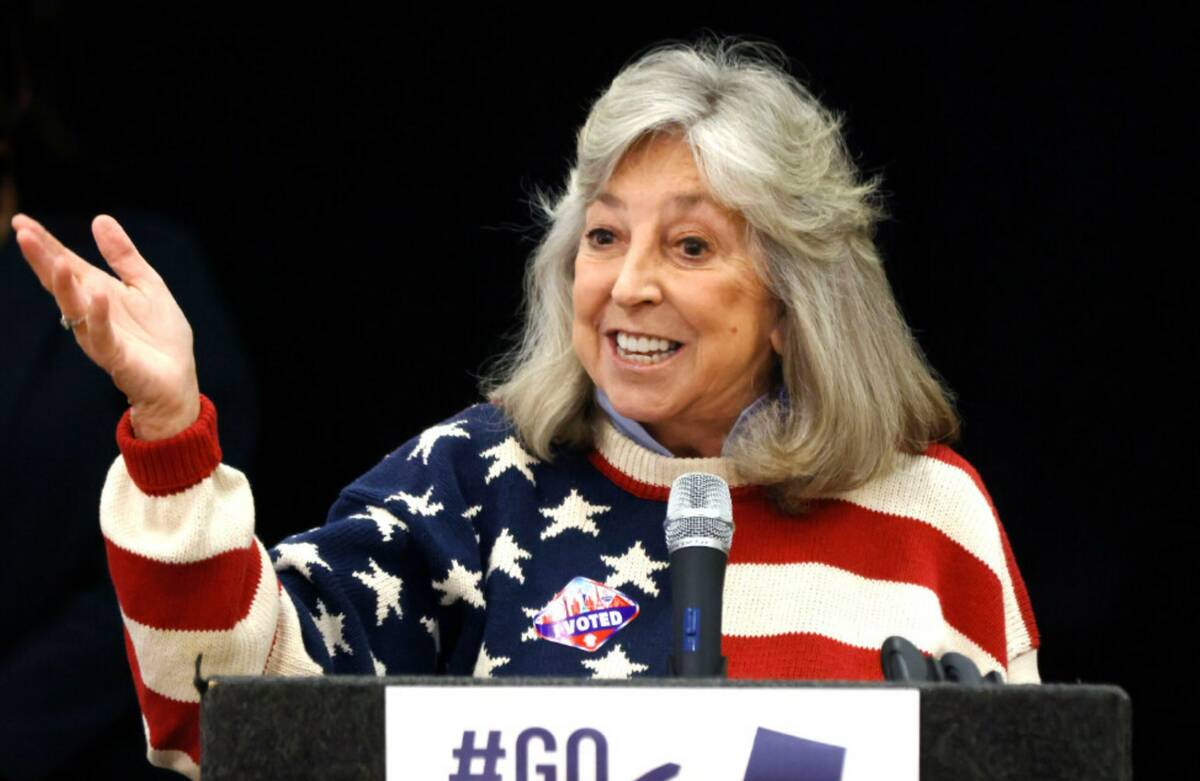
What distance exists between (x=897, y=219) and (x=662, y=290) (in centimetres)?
99

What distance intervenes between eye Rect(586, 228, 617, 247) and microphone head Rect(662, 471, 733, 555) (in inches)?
30.1

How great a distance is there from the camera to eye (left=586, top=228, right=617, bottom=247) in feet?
7.41

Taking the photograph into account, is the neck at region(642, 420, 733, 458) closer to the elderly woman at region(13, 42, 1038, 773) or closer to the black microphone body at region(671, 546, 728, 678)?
the elderly woman at region(13, 42, 1038, 773)

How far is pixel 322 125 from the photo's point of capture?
3070 millimetres

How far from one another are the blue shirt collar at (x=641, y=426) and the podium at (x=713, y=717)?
3.42 ft

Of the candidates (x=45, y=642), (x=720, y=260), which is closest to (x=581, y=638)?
(x=720, y=260)

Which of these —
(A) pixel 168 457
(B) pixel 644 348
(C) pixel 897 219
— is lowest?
(A) pixel 168 457

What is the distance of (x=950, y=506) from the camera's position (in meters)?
2.32

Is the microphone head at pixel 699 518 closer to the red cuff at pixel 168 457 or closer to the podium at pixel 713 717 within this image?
the podium at pixel 713 717

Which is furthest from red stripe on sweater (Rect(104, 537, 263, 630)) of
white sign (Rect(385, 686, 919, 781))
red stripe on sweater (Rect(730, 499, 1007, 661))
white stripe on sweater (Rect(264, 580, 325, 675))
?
red stripe on sweater (Rect(730, 499, 1007, 661))

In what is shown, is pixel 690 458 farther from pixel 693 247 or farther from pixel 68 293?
pixel 68 293

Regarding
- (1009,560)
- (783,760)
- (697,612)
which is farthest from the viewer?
(1009,560)

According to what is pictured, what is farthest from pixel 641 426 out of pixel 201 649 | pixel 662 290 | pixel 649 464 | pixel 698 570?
pixel 698 570

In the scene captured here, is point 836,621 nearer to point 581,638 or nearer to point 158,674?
point 581,638
